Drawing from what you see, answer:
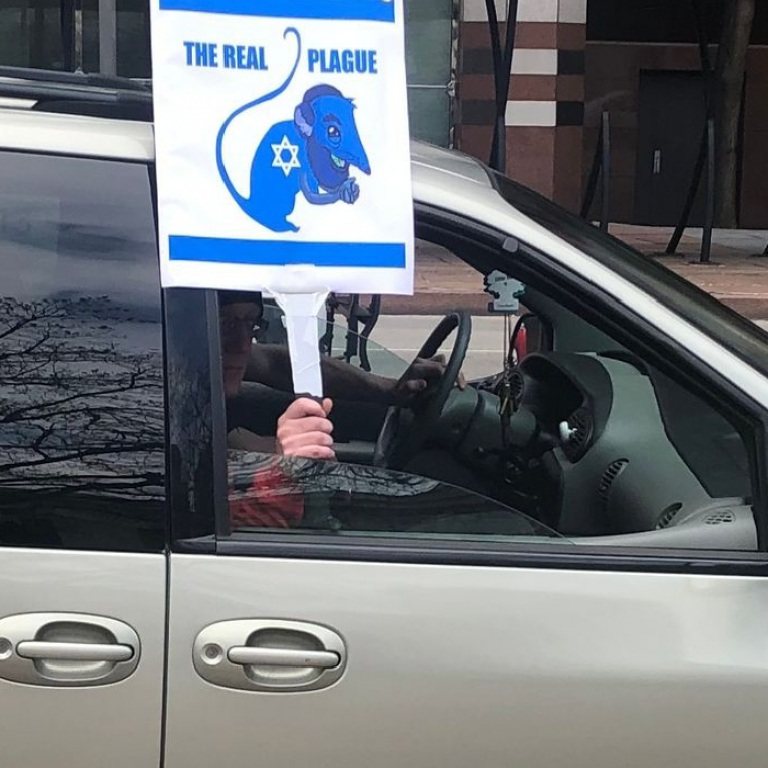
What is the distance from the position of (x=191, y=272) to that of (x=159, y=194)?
0.15 m

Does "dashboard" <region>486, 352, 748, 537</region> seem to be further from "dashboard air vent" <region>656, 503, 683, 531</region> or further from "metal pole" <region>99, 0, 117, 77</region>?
"metal pole" <region>99, 0, 117, 77</region>

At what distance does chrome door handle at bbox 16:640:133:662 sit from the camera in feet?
6.18

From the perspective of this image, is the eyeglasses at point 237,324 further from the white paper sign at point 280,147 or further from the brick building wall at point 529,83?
the brick building wall at point 529,83

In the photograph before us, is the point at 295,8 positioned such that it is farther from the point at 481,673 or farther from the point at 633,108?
the point at 633,108

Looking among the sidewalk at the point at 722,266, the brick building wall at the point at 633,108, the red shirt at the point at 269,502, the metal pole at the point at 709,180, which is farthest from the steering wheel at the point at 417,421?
the brick building wall at the point at 633,108

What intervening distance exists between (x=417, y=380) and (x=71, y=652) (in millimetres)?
1449

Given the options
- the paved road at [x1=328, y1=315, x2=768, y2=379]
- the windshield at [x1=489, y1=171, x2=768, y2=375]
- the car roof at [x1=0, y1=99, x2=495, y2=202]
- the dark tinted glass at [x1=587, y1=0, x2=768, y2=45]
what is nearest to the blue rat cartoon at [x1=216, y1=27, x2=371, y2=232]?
the car roof at [x1=0, y1=99, x2=495, y2=202]

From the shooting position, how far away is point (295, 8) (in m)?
2.13

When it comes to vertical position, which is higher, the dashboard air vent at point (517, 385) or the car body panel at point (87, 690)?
the dashboard air vent at point (517, 385)

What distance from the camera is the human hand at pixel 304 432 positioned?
2275mm

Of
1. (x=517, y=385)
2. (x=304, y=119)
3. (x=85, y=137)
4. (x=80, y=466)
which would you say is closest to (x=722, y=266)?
(x=517, y=385)

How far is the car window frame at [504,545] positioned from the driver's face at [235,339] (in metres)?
0.11

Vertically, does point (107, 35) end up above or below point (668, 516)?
above

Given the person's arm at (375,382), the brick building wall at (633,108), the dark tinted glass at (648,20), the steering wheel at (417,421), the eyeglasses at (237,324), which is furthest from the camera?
the brick building wall at (633,108)
